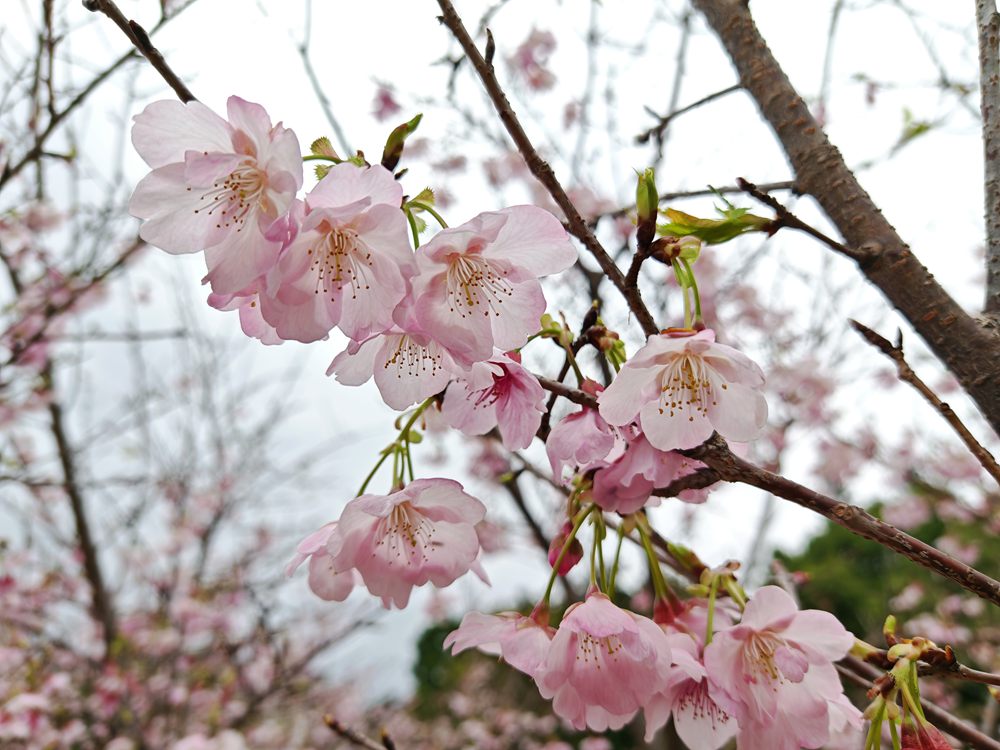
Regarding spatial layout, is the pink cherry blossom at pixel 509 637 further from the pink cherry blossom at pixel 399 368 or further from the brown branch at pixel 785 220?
the brown branch at pixel 785 220

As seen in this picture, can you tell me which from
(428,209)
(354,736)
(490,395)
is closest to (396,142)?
(428,209)

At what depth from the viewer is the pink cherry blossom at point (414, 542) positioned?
837mm

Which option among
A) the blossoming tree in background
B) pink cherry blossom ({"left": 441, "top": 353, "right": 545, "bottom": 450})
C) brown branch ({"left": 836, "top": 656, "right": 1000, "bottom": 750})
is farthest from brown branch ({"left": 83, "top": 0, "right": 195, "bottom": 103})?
brown branch ({"left": 836, "top": 656, "right": 1000, "bottom": 750})

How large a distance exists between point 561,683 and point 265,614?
8.75 ft

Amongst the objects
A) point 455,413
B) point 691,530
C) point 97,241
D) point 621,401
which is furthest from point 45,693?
point 691,530

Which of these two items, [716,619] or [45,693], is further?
[45,693]

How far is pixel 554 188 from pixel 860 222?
49 centimetres

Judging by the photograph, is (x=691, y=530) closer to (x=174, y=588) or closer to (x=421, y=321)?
(x=174, y=588)

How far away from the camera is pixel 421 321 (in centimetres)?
71

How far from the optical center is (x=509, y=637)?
825 millimetres

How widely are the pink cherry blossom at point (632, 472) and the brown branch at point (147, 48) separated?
1.96 feet

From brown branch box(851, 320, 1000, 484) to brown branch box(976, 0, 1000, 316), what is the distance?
0.22m

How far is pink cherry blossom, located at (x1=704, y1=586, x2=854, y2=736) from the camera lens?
29.3 inches

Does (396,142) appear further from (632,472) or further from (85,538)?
(85,538)
